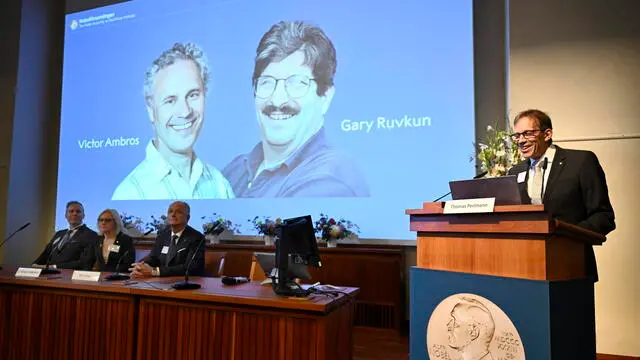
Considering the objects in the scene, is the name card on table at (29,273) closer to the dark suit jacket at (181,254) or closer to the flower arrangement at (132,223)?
the dark suit jacket at (181,254)

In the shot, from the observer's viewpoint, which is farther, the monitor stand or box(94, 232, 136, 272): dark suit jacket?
box(94, 232, 136, 272): dark suit jacket

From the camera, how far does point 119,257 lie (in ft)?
11.6

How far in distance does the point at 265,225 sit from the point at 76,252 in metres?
1.74

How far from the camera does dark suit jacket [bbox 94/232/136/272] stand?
3.51 metres

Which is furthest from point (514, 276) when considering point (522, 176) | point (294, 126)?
point (294, 126)

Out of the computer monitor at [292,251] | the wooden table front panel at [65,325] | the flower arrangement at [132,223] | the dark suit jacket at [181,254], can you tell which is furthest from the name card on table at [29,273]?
the flower arrangement at [132,223]

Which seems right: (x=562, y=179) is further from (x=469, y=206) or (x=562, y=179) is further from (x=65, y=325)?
(x=65, y=325)

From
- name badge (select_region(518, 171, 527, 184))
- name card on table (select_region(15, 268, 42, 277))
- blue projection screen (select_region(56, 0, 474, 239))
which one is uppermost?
blue projection screen (select_region(56, 0, 474, 239))

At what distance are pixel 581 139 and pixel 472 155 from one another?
89 centimetres

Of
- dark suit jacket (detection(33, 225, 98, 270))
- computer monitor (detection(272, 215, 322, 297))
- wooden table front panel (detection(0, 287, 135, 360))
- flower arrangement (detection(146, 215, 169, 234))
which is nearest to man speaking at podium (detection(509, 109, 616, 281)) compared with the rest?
computer monitor (detection(272, 215, 322, 297))

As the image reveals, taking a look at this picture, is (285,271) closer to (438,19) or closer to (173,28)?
(438,19)

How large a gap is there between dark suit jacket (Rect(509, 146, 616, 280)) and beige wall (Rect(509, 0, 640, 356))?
190cm

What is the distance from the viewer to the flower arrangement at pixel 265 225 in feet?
15.1

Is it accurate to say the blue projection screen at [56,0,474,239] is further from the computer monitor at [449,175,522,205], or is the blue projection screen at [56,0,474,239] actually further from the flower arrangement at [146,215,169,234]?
the computer monitor at [449,175,522,205]
